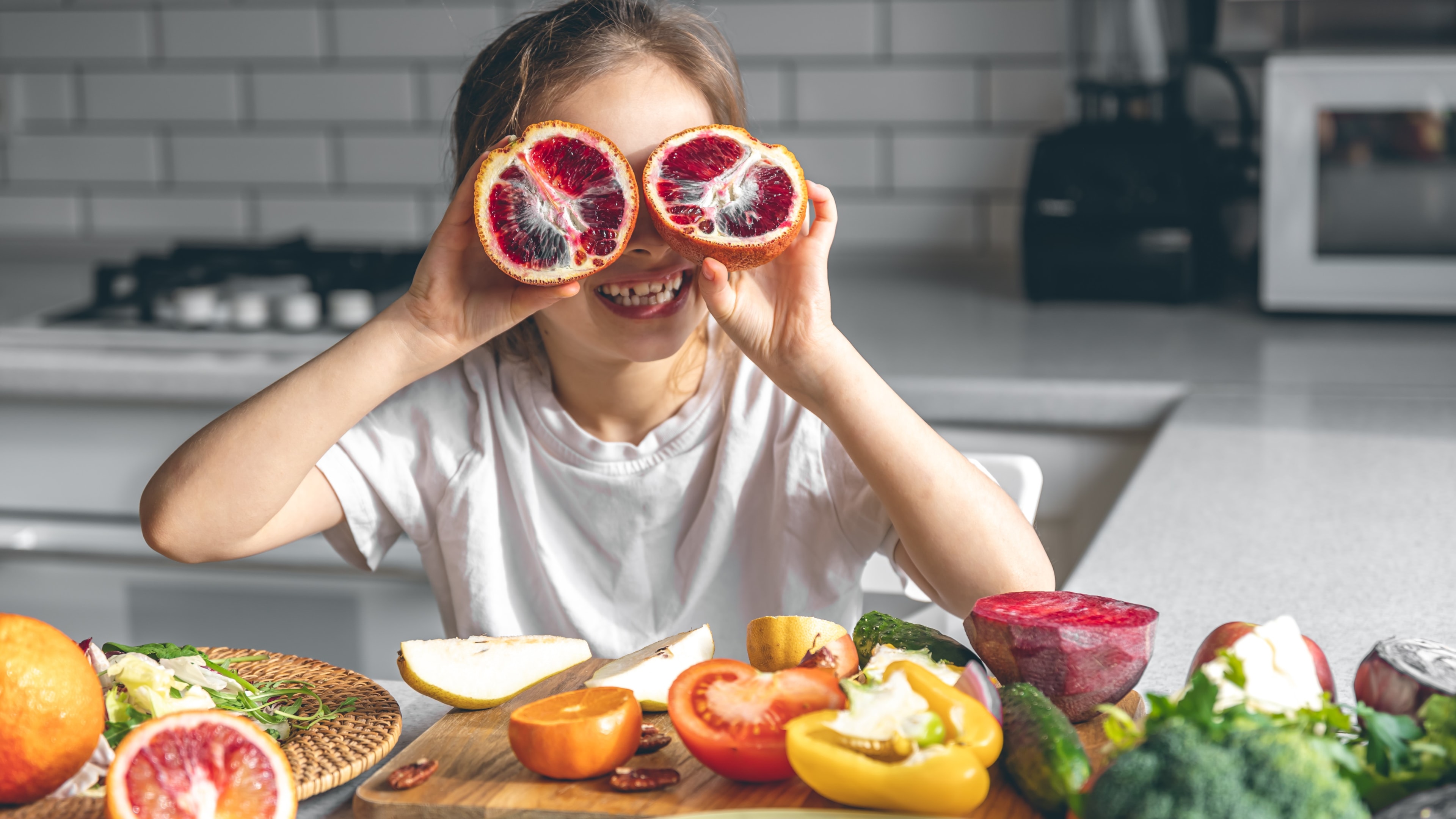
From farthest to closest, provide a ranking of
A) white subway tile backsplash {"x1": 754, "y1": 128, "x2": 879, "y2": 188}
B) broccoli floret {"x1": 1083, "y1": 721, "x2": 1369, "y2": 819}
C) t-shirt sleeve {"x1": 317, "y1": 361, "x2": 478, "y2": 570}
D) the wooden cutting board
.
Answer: white subway tile backsplash {"x1": 754, "y1": 128, "x2": 879, "y2": 188}, t-shirt sleeve {"x1": 317, "y1": 361, "x2": 478, "y2": 570}, the wooden cutting board, broccoli floret {"x1": 1083, "y1": 721, "x2": 1369, "y2": 819}

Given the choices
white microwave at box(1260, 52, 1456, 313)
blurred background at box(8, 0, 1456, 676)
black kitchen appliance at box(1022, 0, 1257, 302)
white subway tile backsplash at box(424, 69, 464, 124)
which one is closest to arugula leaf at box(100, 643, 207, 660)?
blurred background at box(8, 0, 1456, 676)

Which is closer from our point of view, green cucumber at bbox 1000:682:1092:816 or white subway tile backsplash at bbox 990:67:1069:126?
green cucumber at bbox 1000:682:1092:816

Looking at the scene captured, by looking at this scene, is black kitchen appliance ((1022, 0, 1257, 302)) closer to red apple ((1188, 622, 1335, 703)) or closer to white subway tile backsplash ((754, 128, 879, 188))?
white subway tile backsplash ((754, 128, 879, 188))

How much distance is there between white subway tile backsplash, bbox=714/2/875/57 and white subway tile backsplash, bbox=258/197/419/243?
2.29 feet

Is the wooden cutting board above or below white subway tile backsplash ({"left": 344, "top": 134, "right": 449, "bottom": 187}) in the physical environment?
below

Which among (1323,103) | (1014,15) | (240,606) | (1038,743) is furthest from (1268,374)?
(240,606)

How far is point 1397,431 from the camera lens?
1440mm

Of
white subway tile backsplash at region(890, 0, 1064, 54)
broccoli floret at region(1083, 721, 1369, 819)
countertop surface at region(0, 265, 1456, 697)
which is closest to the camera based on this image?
broccoli floret at region(1083, 721, 1369, 819)

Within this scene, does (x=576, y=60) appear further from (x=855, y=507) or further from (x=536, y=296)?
(x=855, y=507)

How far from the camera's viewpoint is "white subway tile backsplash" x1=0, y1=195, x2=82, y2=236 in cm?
263

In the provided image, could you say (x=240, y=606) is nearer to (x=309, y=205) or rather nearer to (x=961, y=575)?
(x=309, y=205)

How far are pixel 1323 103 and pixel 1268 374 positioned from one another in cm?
45

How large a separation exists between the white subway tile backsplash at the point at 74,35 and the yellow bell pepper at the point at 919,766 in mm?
2443

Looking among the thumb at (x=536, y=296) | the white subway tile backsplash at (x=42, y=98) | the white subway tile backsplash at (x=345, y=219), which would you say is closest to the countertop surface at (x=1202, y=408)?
the thumb at (x=536, y=296)
